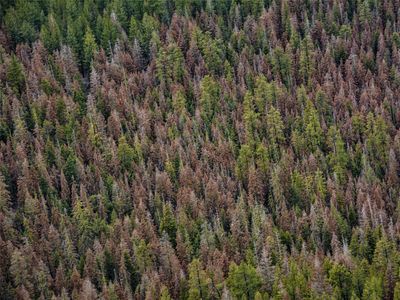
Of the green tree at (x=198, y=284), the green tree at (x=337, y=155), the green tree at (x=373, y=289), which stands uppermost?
the green tree at (x=198, y=284)

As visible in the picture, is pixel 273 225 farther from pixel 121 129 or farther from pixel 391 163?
pixel 121 129

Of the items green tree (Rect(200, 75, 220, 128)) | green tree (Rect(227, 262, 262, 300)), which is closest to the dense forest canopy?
green tree (Rect(227, 262, 262, 300))

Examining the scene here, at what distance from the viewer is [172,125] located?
190m

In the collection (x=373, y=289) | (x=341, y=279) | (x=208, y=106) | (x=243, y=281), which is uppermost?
(x=243, y=281)

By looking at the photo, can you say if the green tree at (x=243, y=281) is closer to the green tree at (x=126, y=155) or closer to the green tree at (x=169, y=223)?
the green tree at (x=169, y=223)

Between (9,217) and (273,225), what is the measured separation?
39012 mm

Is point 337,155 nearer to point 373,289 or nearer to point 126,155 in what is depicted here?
point 126,155

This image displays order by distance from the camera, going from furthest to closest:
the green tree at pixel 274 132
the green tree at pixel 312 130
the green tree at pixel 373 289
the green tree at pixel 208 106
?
1. the green tree at pixel 208 106
2. the green tree at pixel 312 130
3. the green tree at pixel 274 132
4. the green tree at pixel 373 289

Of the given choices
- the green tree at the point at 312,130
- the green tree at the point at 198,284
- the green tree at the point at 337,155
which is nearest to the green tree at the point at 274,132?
the green tree at the point at 312,130

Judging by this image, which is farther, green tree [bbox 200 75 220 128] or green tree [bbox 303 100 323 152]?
green tree [bbox 200 75 220 128]

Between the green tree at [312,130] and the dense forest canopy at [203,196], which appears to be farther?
the green tree at [312,130]

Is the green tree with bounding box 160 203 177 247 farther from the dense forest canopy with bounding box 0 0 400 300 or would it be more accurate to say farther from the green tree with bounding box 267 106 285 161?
the green tree with bounding box 267 106 285 161

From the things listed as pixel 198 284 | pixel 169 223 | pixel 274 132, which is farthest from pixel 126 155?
pixel 198 284

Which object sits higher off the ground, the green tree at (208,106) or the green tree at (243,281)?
the green tree at (243,281)
